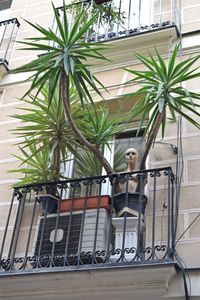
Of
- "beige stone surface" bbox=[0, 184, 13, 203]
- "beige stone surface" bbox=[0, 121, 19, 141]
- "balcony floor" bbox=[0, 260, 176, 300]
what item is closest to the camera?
"balcony floor" bbox=[0, 260, 176, 300]

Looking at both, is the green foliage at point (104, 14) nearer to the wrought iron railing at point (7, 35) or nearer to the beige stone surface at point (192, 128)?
the wrought iron railing at point (7, 35)

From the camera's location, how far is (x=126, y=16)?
24.3 ft

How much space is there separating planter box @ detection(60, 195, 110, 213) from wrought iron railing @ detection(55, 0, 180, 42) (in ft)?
Answer: 8.34

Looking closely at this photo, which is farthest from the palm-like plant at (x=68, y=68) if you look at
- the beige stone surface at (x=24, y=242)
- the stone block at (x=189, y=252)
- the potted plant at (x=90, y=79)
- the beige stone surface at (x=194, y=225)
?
the beige stone surface at (x=24, y=242)

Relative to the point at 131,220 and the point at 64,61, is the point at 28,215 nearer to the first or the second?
the point at 131,220

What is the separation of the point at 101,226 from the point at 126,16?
354 cm

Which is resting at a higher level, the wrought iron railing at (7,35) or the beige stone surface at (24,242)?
the wrought iron railing at (7,35)

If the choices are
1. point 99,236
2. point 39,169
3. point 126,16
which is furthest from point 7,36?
point 99,236

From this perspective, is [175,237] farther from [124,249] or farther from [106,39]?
[106,39]

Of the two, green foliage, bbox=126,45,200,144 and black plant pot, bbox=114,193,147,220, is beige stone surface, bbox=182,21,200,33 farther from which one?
black plant pot, bbox=114,193,147,220

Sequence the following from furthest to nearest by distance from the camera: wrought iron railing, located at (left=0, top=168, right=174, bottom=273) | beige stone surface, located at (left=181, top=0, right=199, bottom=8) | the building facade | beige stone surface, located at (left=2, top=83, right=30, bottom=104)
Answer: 1. beige stone surface, located at (left=2, top=83, right=30, bottom=104)
2. beige stone surface, located at (left=181, top=0, right=199, bottom=8)
3. wrought iron railing, located at (left=0, top=168, right=174, bottom=273)
4. the building facade

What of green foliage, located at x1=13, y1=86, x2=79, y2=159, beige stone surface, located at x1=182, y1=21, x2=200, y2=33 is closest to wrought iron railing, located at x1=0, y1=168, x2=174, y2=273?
green foliage, located at x1=13, y1=86, x2=79, y2=159

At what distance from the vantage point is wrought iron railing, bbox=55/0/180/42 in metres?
7.00

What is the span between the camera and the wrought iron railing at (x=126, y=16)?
23.0 feet
